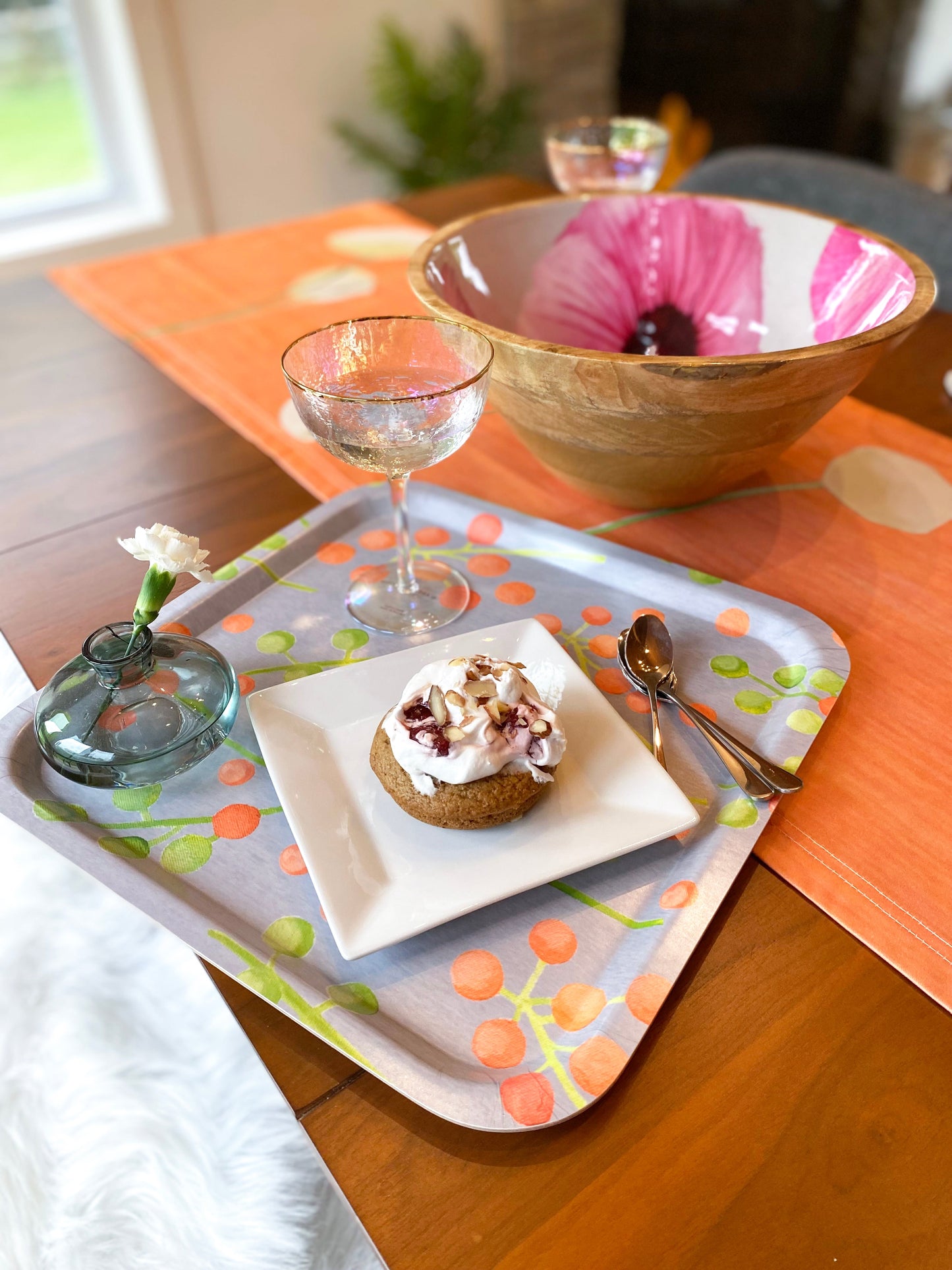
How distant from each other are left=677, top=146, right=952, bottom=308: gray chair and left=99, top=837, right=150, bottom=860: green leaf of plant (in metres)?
1.10

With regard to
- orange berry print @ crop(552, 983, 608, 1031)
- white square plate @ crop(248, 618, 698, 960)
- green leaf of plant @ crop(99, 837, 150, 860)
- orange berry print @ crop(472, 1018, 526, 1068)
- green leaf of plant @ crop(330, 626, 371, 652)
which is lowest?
green leaf of plant @ crop(330, 626, 371, 652)

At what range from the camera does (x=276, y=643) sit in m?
0.60

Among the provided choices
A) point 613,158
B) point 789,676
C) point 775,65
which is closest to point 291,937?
point 789,676

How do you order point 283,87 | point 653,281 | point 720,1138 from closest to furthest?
point 720,1138
point 653,281
point 283,87

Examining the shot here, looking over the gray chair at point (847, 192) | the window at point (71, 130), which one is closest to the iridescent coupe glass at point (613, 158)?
the gray chair at point (847, 192)

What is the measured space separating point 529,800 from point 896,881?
189mm

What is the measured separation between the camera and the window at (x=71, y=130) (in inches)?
91.3

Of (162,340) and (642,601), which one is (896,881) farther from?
(162,340)

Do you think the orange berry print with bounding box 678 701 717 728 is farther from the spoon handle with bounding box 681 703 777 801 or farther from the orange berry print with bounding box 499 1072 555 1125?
the orange berry print with bounding box 499 1072 555 1125

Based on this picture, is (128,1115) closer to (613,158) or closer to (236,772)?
(236,772)

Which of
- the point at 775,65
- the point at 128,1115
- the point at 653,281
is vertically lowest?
the point at 128,1115

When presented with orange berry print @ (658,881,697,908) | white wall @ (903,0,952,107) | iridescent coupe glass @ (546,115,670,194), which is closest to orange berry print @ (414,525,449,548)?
orange berry print @ (658,881,697,908)

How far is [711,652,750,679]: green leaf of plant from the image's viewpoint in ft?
1.89

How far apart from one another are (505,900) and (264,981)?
117 mm
